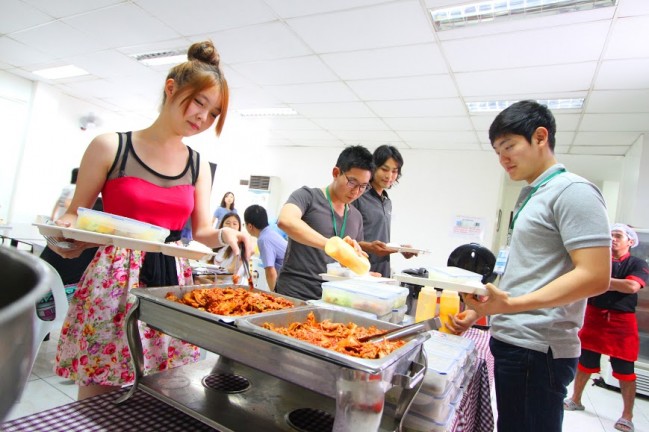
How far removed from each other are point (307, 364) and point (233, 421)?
0.23m

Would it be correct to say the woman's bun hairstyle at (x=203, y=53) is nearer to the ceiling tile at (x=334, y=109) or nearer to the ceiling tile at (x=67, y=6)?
the ceiling tile at (x=67, y=6)

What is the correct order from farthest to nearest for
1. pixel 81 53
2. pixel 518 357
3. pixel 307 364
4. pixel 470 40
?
pixel 81 53 → pixel 470 40 → pixel 518 357 → pixel 307 364

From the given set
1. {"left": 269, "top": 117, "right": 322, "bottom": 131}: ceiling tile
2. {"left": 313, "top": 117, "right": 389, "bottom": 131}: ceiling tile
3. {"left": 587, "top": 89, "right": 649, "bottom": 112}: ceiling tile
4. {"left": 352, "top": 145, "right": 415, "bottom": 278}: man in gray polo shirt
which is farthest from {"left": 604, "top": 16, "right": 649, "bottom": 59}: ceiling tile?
{"left": 269, "top": 117, "right": 322, "bottom": 131}: ceiling tile

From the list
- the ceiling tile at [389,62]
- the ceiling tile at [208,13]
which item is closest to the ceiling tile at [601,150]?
the ceiling tile at [389,62]

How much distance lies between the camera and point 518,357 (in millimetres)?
1340

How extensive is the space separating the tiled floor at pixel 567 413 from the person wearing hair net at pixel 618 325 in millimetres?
195

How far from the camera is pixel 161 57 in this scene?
4.44 m

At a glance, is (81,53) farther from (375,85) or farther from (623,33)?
(623,33)

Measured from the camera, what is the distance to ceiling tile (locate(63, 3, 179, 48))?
11.5 ft

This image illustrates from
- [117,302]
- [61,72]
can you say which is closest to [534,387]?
[117,302]

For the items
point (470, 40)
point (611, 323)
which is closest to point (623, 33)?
point (470, 40)

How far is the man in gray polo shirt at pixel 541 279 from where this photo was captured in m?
1.21

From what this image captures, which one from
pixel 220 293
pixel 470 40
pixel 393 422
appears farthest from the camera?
pixel 470 40

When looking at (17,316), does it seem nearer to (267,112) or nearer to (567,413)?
(567,413)
